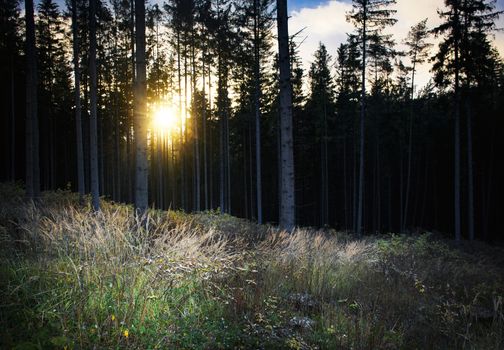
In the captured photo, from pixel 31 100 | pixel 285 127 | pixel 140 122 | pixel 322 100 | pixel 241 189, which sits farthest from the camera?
pixel 241 189

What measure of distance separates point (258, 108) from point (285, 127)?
12321 mm

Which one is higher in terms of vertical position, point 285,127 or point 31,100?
point 31,100

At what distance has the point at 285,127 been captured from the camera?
8.57 m

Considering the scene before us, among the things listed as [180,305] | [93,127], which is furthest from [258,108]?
[180,305]

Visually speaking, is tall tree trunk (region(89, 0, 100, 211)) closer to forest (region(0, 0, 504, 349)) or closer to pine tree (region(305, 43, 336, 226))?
forest (region(0, 0, 504, 349))

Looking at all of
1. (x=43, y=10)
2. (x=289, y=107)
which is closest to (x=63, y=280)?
(x=289, y=107)

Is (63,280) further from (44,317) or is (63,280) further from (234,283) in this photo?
(234,283)

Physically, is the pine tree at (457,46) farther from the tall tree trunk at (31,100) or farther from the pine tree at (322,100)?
the tall tree trunk at (31,100)

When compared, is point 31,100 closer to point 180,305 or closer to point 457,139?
point 180,305

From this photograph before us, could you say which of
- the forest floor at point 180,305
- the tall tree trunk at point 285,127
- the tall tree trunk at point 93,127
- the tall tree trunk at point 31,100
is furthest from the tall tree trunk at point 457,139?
the tall tree trunk at point 31,100

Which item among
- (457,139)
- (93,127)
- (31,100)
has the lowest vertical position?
(457,139)

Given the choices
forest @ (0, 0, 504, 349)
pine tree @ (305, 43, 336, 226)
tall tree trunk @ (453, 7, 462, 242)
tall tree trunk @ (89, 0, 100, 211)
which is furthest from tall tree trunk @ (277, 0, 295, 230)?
pine tree @ (305, 43, 336, 226)

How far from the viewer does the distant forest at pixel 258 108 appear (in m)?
18.5

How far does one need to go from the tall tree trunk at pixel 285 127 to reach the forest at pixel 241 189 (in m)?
0.06
